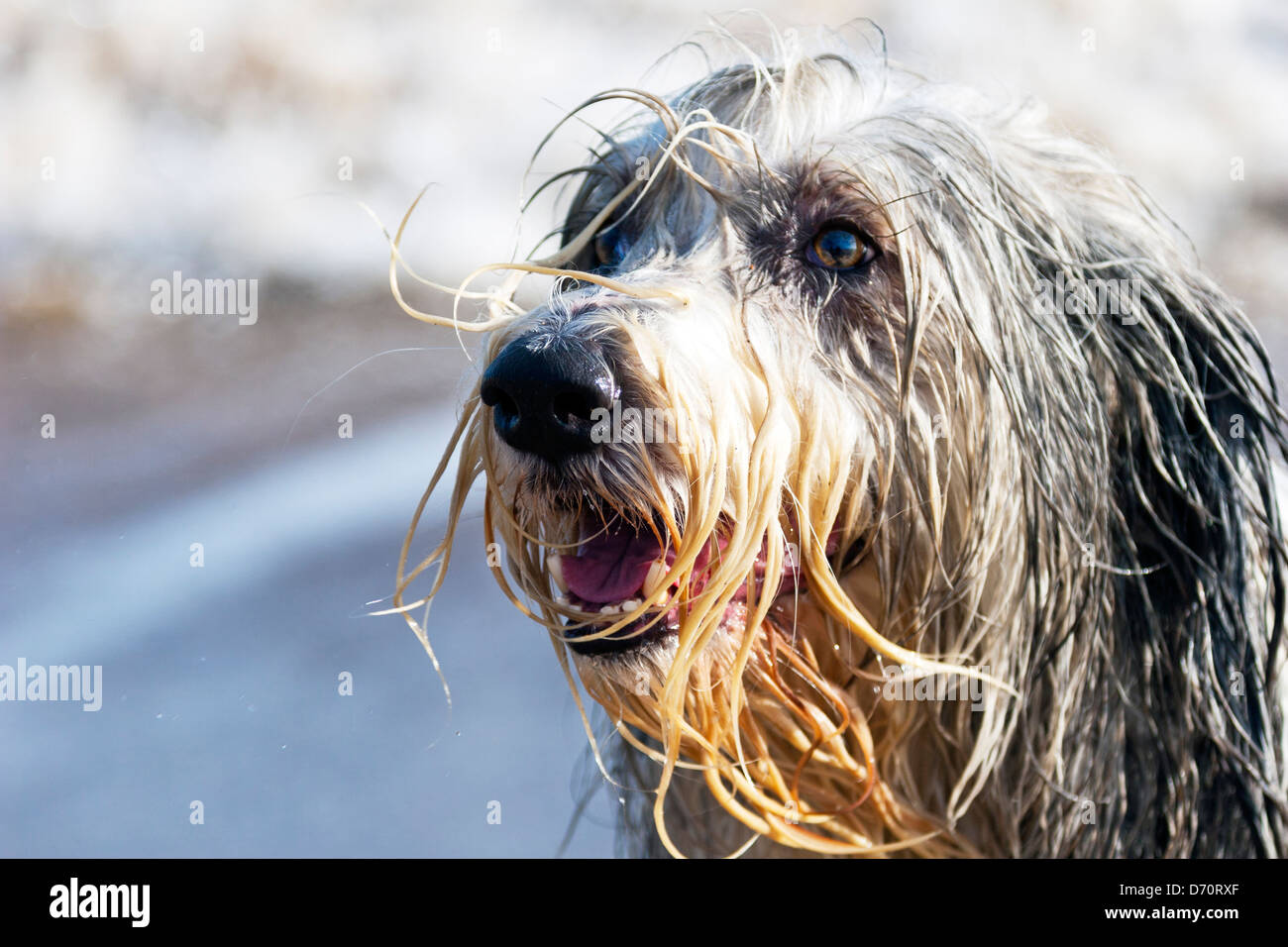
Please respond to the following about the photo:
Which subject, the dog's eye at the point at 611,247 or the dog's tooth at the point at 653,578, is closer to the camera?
the dog's tooth at the point at 653,578

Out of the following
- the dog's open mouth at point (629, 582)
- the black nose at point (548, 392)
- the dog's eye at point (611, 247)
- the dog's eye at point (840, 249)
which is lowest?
the dog's open mouth at point (629, 582)

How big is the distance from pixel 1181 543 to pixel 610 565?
993 millimetres

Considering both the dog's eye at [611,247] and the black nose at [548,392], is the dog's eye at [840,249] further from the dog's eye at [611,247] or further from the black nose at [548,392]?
the black nose at [548,392]

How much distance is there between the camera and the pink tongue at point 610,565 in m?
2.01

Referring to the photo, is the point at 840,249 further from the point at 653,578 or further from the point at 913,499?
the point at 653,578

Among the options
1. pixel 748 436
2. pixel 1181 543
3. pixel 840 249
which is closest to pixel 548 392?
pixel 748 436

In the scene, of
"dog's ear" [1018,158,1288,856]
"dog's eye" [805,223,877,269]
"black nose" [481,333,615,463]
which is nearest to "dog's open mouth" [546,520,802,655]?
"black nose" [481,333,615,463]

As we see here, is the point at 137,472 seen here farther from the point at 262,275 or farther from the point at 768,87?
the point at 768,87

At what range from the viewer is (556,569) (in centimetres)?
207

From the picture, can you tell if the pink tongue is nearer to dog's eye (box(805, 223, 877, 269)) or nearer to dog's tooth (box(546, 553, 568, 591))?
dog's tooth (box(546, 553, 568, 591))

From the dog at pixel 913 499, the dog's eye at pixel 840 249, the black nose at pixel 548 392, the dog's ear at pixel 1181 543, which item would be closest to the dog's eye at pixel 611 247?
the dog at pixel 913 499

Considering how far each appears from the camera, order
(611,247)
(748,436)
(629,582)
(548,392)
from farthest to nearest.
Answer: (611,247) < (629,582) < (748,436) < (548,392)

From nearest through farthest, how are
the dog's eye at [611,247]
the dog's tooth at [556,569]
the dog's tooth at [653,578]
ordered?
the dog's tooth at [653,578] → the dog's tooth at [556,569] → the dog's eye at [611,247]

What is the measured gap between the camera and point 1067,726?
221 centimetres
